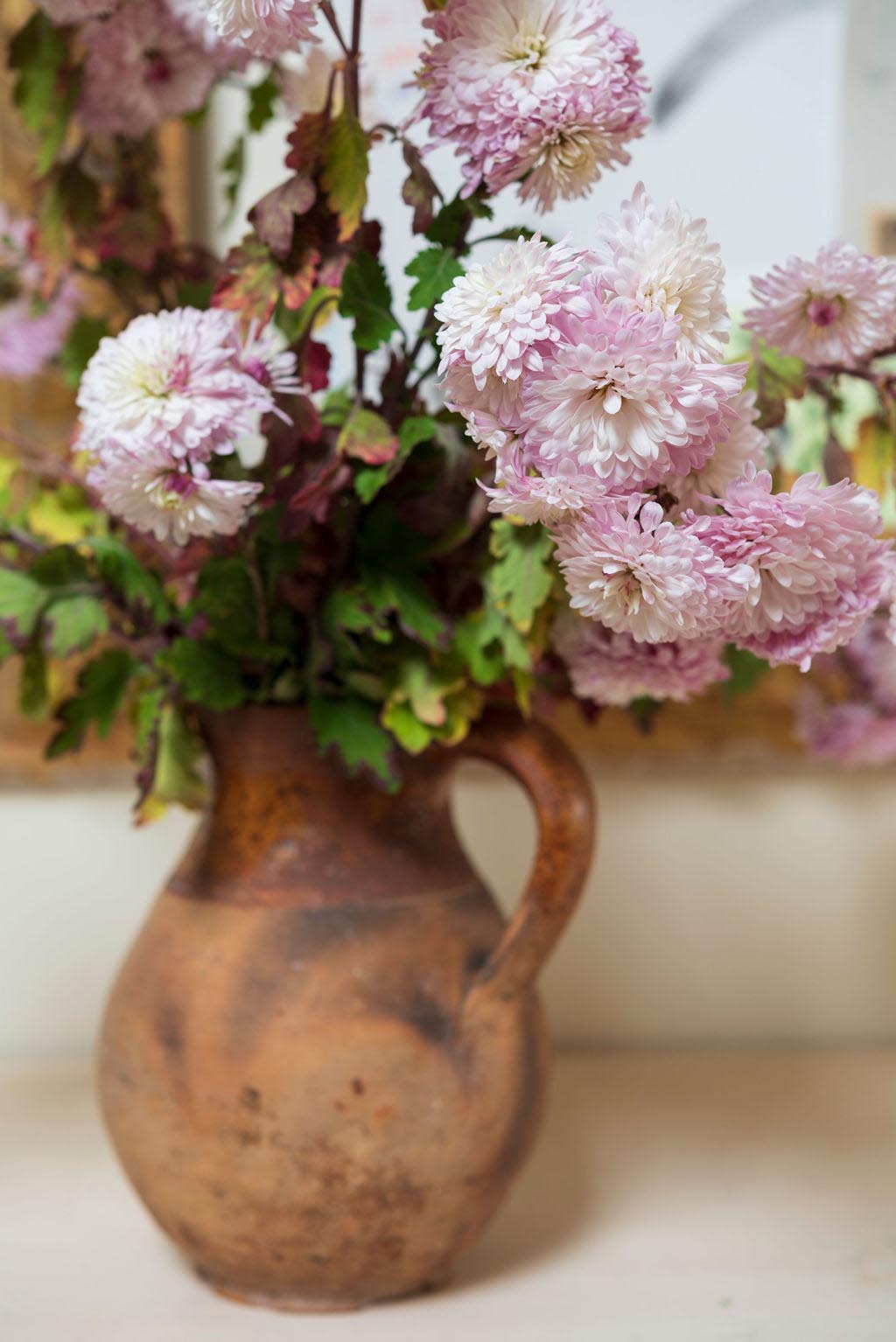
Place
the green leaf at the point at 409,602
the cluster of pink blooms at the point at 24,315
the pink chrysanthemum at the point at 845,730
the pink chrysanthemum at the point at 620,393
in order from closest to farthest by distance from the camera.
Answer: the pink chrysanthemum at the point at 620,393, the green leaf at the point at 409,602, the cluster of pink blooms at the point at 24,315, the pink chrysanthemum at the point at 845,730

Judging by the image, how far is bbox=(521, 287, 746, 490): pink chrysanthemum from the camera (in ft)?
1.36

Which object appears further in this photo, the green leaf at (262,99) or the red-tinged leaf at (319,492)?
the green leaf at (262,99)

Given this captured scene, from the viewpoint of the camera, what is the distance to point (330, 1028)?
635 mm

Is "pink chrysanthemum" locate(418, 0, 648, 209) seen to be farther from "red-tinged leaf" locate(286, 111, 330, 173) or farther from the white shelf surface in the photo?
the white shelf surface

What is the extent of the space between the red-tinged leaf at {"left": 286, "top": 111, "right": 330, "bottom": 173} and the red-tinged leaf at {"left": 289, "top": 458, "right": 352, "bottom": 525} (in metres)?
0.13

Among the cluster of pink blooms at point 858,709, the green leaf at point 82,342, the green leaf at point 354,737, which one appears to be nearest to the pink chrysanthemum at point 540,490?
the green leaf at point 354,737

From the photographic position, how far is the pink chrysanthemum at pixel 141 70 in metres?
0.71

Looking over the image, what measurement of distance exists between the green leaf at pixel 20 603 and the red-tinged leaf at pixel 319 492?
0.16 meters

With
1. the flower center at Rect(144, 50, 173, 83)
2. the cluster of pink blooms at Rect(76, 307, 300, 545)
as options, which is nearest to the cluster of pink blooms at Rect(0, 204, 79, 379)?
the flower center at Rect(144, 50, 173, 83)

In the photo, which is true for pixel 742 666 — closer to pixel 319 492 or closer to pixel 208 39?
pixel 319 492

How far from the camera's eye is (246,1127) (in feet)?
2.09

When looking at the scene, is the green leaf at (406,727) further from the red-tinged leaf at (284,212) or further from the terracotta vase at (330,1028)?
the red-tinged leaf at (284,212)

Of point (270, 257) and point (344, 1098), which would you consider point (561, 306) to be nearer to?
point (270, 257)

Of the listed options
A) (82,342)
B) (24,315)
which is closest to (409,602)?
(82,342)
